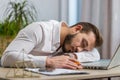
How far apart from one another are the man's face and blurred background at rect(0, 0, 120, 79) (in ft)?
3.23

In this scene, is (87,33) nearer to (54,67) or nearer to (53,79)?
(54,67)

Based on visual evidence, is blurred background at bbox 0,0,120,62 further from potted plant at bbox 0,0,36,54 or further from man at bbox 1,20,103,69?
man at bbox 1,20,103,69

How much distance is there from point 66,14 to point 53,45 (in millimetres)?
1698

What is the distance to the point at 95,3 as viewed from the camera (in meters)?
3.22

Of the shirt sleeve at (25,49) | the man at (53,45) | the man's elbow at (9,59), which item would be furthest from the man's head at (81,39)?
the man's elbow at (9,59)

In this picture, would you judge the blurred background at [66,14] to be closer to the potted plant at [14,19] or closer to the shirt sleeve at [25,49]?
the potted plant at [14,19]

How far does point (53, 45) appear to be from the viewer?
204 cm

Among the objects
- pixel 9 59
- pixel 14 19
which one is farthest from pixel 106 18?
pixel 9 59

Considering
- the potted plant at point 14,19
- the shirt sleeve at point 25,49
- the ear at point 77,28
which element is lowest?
the shirt sleeve at point 25,49

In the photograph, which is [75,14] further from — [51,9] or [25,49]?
[25,49]

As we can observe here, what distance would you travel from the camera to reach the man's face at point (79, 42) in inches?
79.2

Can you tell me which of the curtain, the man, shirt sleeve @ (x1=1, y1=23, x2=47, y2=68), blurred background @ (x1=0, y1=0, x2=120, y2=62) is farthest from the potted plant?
shirt sleeve @ (x1=1, y1=23, x2=47, y2=68)

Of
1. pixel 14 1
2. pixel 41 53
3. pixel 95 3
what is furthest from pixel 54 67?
pixel 14 1

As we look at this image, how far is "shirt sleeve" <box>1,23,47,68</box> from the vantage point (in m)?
1.75
